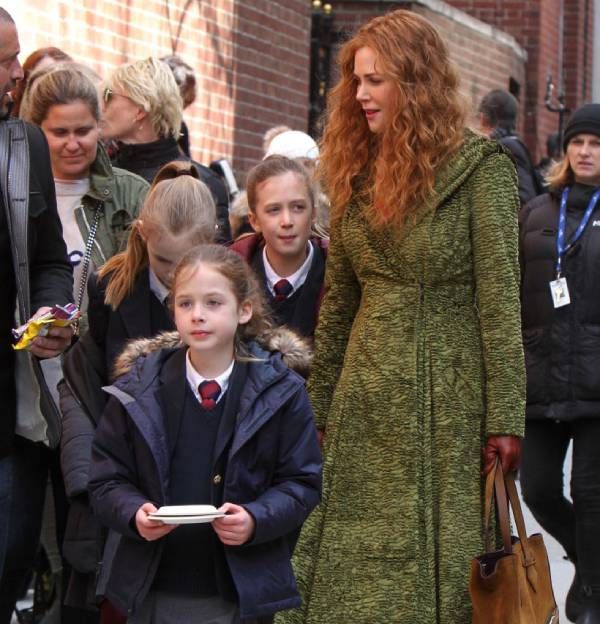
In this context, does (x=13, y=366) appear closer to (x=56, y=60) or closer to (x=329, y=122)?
(x=329, y=122)

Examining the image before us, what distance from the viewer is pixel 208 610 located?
4.07 m

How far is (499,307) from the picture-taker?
16.1ft

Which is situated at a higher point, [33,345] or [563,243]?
[563,243]

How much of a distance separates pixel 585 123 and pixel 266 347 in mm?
3295

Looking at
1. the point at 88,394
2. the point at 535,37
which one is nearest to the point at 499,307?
the point at 88,394

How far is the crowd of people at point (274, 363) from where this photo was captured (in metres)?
4.07

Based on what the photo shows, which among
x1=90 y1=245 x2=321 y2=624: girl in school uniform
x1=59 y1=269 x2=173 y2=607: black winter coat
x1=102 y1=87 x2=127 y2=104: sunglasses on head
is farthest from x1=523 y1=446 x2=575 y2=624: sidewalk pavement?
x1=90 y1=245 x2=321 y2=624: girl in school uniform

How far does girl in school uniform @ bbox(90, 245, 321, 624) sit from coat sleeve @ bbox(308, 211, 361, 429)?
105 cm

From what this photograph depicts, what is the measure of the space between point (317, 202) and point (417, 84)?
103 cm

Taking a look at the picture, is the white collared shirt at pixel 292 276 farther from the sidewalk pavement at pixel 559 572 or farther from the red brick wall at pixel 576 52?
the red brick wall at pixel 576 52

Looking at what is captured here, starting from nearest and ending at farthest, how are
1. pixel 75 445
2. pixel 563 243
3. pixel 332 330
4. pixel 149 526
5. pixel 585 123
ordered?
pixel 149 526
pixel 75 445
pixel 332 330
pixel 563 243
pixel 585 123

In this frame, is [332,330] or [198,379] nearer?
[198,379]

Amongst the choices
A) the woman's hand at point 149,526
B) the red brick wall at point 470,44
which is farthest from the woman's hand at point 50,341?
the red brick wall at point 470,44

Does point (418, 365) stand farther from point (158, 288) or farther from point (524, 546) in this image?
point (158, 288)
